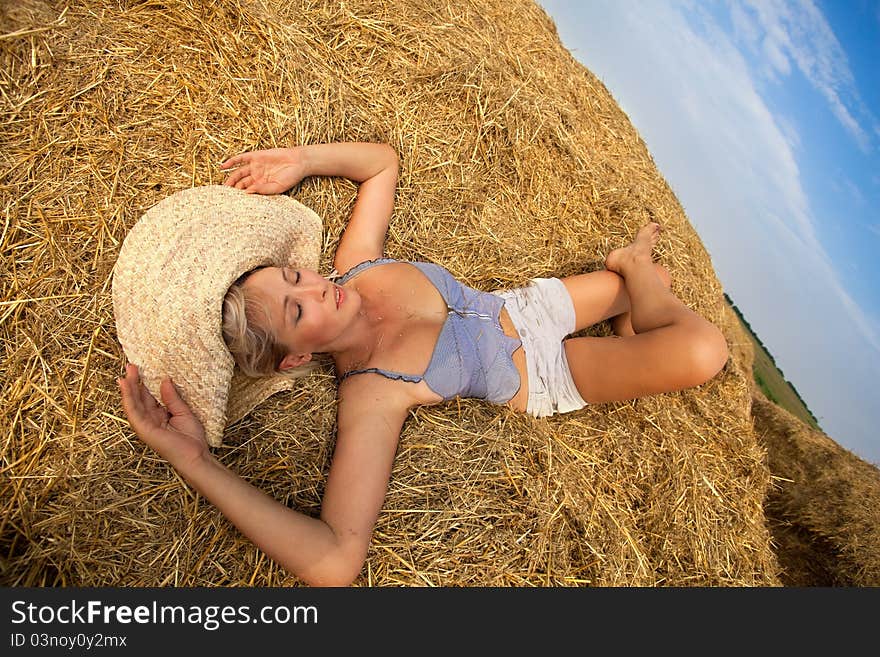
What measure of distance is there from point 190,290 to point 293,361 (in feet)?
1.59

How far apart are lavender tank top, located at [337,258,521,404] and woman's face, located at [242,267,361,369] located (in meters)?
0.25

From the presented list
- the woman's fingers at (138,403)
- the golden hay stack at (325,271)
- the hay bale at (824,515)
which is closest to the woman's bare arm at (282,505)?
the woman's fingers at (138,403)

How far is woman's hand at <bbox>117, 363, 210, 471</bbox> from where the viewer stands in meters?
1.89

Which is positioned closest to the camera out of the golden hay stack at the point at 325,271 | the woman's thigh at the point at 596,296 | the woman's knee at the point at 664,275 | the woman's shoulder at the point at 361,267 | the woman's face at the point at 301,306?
the golden hay stack at the point at 325,271

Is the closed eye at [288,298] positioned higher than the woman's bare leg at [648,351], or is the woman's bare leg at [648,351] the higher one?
the woman's bare leg at [648,351]

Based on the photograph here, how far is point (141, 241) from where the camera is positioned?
2.03 m

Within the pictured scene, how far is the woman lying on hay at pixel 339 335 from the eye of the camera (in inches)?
75.2

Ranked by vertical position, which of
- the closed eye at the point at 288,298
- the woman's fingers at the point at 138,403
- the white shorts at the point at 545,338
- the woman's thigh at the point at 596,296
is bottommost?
the woman's fingers at the point at 138,403

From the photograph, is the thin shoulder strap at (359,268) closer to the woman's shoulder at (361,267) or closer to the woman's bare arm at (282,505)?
the woman's shoulder at (361,267)

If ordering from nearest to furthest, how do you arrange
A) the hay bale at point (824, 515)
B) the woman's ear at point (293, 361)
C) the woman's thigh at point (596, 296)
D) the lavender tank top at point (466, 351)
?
the woman's ear at point (293, 361) < the lavender tank top at point (466, 351) < the woman's thigh at point (596, 296) < the hay bale at point (824, 515)

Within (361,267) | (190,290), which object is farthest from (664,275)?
(190,290)

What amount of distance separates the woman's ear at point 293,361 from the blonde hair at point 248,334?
0.02m

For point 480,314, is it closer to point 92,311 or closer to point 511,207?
point 511,207

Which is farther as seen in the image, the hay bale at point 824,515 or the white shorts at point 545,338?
the hay bale at point 824,515
